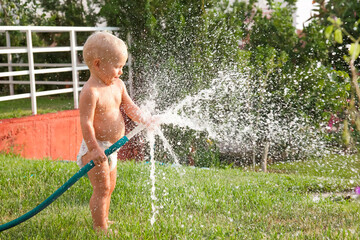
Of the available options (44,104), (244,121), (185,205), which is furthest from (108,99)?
(44,104)

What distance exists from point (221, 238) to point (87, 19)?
7757 mm

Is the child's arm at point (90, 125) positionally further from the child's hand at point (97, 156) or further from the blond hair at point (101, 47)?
the blond hair at point (101, 47)

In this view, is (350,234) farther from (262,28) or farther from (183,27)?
(262,28)

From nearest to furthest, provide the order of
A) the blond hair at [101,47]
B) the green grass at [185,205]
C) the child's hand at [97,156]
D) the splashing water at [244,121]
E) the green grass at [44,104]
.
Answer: the child's hand at [97,156]
the blond hair at [101,47]
the green grass at [185,205]
the splashing water at [244,121]
the green grass at [44,104]

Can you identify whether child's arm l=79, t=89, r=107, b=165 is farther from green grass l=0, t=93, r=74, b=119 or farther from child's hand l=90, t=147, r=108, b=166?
green grass l=0, t=93, r=74, b=119

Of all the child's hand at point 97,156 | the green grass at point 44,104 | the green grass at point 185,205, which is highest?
the child's hand at point 97,156

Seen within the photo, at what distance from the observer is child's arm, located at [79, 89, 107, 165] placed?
2855 millimetres

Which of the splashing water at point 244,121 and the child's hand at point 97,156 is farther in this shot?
the splashing water at point 244,121

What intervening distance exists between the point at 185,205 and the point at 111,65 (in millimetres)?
1424

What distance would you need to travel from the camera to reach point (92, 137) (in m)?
2.88

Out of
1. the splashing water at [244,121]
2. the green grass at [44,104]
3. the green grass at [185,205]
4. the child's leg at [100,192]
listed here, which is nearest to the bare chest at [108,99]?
the child's leg at [100,192]

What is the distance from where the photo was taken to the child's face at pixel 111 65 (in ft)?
9.72

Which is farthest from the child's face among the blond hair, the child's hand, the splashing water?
the splashing water

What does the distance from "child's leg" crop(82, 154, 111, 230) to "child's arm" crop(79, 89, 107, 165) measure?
5.3 inches
